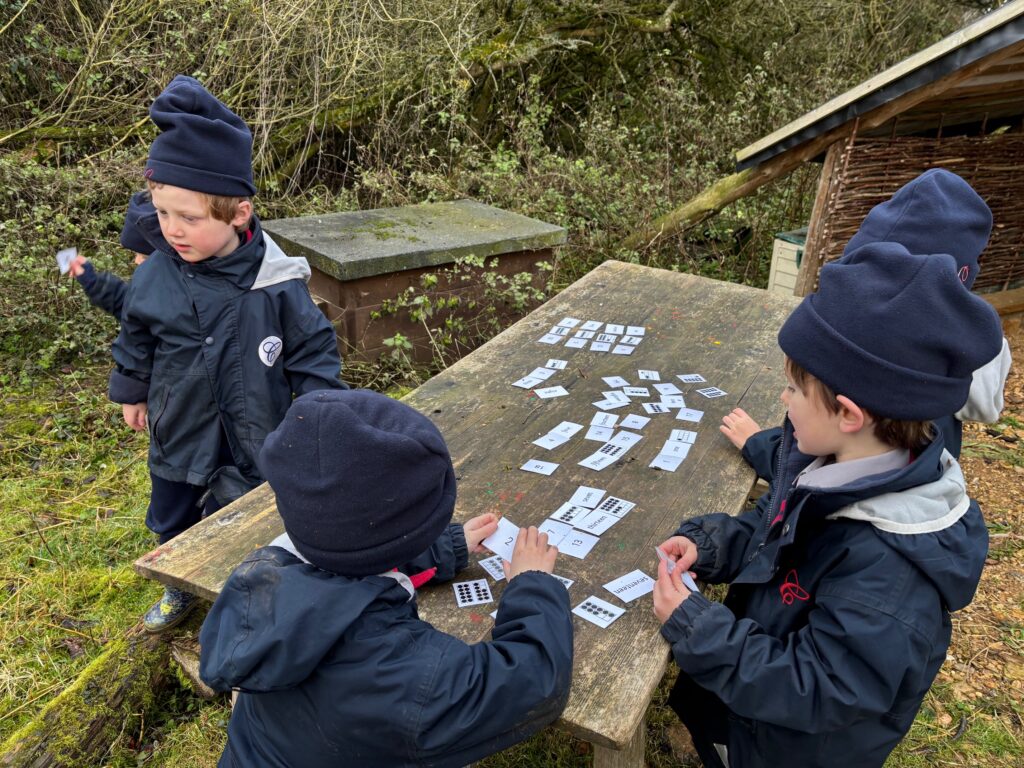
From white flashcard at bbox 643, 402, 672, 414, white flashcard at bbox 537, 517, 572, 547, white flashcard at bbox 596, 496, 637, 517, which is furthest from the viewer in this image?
white flashcard at bbox 643, 402, 672, 414

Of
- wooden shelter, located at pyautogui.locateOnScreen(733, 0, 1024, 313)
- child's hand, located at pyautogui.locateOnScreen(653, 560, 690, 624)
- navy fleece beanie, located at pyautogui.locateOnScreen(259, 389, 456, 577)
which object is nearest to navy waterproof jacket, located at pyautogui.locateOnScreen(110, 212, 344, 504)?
navy fleece beanie, located at pyautogui.locateOnScreen(259, 389, 456, 577)

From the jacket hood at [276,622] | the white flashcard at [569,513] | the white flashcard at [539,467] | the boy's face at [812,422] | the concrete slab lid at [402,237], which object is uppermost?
the boy's face at [812,422]

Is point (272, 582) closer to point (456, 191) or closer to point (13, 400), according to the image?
point (13, 400)

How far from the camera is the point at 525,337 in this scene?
135 inches

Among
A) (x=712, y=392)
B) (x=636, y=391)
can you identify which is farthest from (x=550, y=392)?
(x=712, y=392)

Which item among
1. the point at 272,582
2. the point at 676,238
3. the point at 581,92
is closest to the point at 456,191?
the point at 676,238

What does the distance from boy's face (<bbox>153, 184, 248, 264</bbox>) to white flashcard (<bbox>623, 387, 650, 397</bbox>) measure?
1.61 metres

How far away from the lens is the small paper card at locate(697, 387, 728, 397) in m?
2.90

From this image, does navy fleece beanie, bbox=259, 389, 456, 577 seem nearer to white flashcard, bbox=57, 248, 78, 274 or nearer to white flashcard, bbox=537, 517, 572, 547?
white flashcard, bbox=537, 517, 572, 547

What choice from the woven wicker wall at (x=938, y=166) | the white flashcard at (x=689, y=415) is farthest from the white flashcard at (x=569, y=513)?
the woven wicker wall at (x=938, y=166)

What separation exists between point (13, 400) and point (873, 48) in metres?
10.1

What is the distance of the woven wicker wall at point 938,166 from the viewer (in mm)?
5711

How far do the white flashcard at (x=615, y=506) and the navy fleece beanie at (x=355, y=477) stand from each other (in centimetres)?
88

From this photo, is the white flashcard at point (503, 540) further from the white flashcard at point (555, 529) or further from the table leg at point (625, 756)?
the table leg at point (625, 756)
